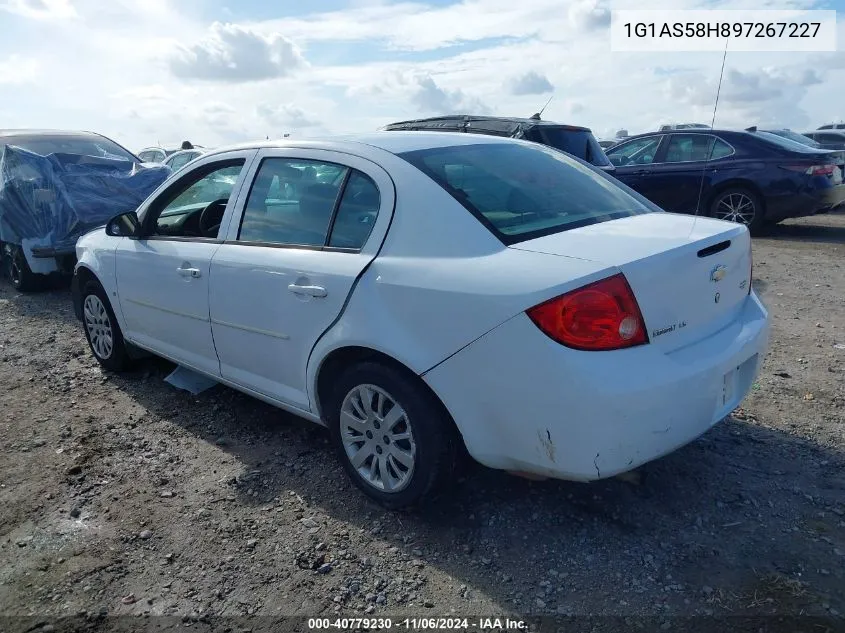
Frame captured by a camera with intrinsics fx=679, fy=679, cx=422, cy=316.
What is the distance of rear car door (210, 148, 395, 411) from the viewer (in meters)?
2.97

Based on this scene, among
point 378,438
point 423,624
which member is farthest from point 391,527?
point 423,624

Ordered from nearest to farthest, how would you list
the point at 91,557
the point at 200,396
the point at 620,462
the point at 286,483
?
1. the point at 620,462
2. the point at 91,557
3. the point at 286,483
4. the point at 200,396

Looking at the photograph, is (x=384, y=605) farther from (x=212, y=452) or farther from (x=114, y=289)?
(x=114, y=289)

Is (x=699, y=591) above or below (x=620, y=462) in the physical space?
below

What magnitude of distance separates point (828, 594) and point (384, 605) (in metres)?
1.57

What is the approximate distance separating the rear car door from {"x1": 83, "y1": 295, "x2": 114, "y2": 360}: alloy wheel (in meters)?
1.57

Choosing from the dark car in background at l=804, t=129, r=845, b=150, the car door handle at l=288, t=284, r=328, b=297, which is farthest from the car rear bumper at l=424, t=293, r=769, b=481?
the dark car in background at l=804, t=129, r=845, b=150

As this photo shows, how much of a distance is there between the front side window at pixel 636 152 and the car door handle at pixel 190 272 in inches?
338

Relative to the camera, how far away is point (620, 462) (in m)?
2.38

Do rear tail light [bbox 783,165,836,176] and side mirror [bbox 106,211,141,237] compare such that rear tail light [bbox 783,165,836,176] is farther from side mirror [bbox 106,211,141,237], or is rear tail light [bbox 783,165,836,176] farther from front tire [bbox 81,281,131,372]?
front tire [bbox 81,281,131,372]

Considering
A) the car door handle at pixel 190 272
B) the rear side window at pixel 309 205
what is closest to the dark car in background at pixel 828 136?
the rear side window at pixel 309 205

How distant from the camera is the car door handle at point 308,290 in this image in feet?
9.72

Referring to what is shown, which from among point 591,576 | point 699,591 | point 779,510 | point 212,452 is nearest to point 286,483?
point 212,452

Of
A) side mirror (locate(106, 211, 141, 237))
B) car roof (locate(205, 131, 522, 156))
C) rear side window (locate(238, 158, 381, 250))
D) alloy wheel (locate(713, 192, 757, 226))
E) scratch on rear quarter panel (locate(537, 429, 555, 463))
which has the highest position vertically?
car roof (locate(205, 131, 522, 156))
